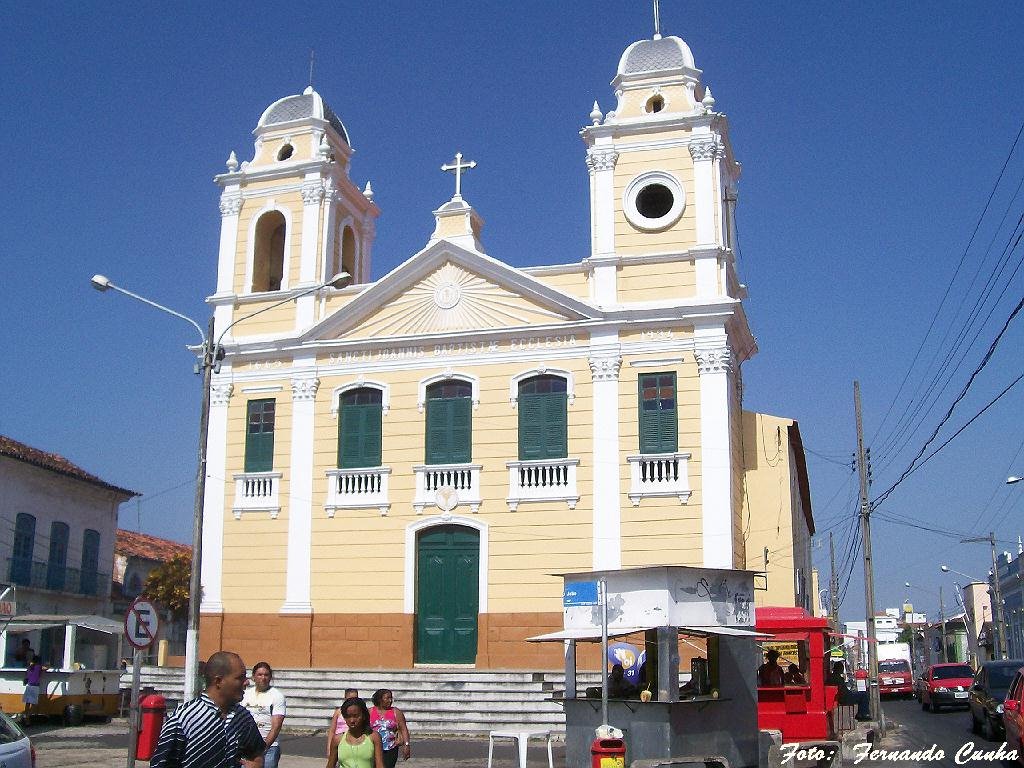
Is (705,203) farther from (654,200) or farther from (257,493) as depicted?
(257,493)

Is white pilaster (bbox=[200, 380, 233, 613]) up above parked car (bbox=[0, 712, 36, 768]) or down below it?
above

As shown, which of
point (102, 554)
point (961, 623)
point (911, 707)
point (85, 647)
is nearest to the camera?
point (85, 647)

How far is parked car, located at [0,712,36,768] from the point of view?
1023cm

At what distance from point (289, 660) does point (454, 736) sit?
217 inches

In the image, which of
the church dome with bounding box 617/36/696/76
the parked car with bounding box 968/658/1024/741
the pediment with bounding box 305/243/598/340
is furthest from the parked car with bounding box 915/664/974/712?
the church dome with bounding box 617/36/696/76

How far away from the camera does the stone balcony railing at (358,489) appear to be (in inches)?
995

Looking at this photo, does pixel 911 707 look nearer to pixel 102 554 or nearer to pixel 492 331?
pixel 492 331

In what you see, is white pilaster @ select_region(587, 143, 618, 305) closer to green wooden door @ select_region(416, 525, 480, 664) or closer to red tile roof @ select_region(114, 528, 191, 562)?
green wooden door @ select_region(416, 525, 480, 664)

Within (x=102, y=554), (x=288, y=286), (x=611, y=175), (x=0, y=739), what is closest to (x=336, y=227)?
(x=288, y=286)

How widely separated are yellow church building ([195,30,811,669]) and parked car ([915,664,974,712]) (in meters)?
7.67

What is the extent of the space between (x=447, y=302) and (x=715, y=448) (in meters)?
6.95

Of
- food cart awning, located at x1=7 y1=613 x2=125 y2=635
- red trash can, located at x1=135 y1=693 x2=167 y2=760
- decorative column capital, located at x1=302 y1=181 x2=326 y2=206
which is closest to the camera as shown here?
red trash can, located at x1=135 y1=693 x2=167 y2=760

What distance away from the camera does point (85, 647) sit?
88.9 ft

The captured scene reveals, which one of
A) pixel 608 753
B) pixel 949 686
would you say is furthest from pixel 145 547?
pixel 608 753
